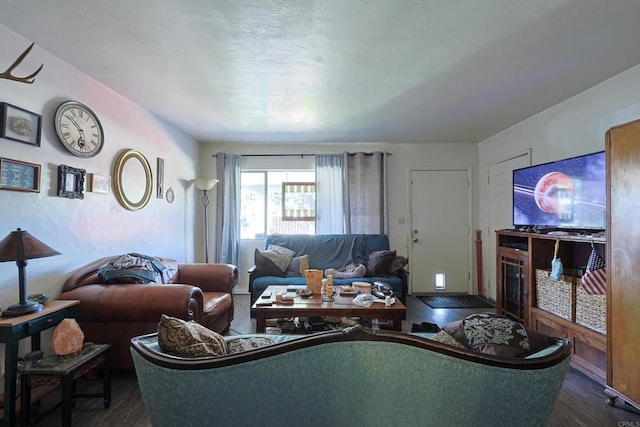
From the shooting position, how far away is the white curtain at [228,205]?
14.2ft

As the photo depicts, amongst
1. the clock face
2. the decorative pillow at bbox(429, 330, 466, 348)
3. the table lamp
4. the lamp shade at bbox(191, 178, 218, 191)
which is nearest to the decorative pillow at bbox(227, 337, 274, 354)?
the decorative pillow at bbox(429, 330, 466, 348)

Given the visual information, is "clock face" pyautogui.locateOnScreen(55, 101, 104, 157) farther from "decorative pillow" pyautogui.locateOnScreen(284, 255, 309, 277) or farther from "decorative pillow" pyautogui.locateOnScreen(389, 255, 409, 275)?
"decorative pillow" pyautogui.locateOnScreen(389, 255, 409, 275)

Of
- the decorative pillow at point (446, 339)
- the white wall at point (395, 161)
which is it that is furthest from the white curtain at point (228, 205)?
the decorative pillow at point (446, 339)

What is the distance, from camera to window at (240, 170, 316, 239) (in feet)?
14.8

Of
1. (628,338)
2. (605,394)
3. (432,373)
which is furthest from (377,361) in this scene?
(605,394)

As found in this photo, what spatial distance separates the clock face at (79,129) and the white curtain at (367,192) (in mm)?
3046

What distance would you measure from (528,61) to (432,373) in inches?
91.5

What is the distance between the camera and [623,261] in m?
1.72

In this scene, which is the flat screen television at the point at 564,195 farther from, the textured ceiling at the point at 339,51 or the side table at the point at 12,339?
the side table at the point at 12,339

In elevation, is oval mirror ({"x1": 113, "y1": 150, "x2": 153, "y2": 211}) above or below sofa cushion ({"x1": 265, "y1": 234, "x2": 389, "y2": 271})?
above

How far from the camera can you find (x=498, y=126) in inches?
143

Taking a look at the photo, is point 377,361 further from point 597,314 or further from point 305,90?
point 305,90

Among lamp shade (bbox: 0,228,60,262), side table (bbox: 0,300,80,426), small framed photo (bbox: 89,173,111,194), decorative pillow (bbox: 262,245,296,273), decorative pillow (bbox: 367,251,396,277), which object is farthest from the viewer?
decorative pillow (bbox: 262,245,296,273)

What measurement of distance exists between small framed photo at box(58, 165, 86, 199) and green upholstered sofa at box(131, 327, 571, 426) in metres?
1.88
